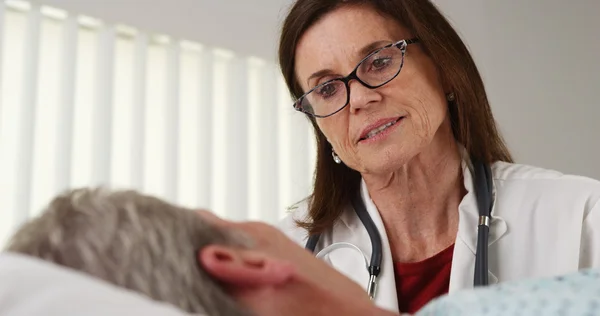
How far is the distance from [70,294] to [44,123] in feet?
7.87

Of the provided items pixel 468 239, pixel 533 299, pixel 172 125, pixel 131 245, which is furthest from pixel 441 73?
pixel 172 125

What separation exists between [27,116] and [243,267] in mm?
2268

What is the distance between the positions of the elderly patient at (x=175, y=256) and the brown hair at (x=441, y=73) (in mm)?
936

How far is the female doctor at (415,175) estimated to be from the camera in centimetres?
145

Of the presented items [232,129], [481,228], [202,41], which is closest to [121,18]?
[202,41]

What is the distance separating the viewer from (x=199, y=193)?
10.00ft

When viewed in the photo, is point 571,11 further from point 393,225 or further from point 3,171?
point 3,171

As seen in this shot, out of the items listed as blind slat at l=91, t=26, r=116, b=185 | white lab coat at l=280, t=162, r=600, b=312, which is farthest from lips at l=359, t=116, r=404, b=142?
blind slat at l=91, t=26, r=116, b=185

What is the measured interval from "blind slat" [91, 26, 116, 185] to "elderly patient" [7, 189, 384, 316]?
2180 millimetres

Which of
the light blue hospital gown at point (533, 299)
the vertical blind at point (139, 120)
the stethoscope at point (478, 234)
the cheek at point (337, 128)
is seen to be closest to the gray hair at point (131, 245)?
the light blue hospital gown at point (533, 299)

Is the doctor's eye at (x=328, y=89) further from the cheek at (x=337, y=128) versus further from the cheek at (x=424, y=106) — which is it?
the cheek at (x=424, y=106)

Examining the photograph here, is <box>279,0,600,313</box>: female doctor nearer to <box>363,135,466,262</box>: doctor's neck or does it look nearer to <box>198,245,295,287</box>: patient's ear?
<box>363,135,466,262</box>: doctor's neck

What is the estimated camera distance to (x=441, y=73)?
1.60m

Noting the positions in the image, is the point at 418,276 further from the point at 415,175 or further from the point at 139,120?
the point at 139,120
